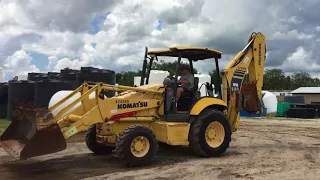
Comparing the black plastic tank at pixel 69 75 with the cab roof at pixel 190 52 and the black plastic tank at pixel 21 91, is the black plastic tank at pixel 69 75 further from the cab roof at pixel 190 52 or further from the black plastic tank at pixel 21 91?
the cab roof at pixel 190 52

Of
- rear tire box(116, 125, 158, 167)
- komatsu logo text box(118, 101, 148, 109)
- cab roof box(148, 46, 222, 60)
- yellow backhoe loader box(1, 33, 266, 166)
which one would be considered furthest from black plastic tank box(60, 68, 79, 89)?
rear tire box(116, 125, 158, 167)

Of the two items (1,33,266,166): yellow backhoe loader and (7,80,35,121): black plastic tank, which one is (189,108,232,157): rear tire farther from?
(7,80,35,121): black plastic tank

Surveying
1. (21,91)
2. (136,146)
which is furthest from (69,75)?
(136,146)

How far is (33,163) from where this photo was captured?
28.5 feet

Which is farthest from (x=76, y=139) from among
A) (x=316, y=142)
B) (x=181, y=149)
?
(x=316, y=142)

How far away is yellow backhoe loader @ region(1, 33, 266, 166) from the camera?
312 inches

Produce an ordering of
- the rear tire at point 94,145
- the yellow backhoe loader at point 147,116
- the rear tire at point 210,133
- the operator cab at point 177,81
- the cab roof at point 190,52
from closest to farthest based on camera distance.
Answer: the yellow backhoe loader at point 147,116, the rear tire at point 210,133, the operator cab at point 177,81, the cab roof at point 190,52, the rear tire at point 94,145

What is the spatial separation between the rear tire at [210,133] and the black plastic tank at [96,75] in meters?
8.76

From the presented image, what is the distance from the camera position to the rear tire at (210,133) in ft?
29.8

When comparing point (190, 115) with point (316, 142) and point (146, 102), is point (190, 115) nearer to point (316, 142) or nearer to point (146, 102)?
point (146, 102)

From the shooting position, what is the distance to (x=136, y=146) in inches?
320

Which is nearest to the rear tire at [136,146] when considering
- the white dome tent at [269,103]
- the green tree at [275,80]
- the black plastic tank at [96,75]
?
the black plastic tank at [96,75]

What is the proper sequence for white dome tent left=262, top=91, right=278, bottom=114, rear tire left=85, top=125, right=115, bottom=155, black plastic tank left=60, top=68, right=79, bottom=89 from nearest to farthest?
rear tire left=85, top=125, right=115, bottom=155
black plastic tank left=60, top=68, right=79, bottom=89
white dome tent left=262, top=91, right=278, bottom=114

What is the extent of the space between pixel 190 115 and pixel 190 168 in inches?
62.6
